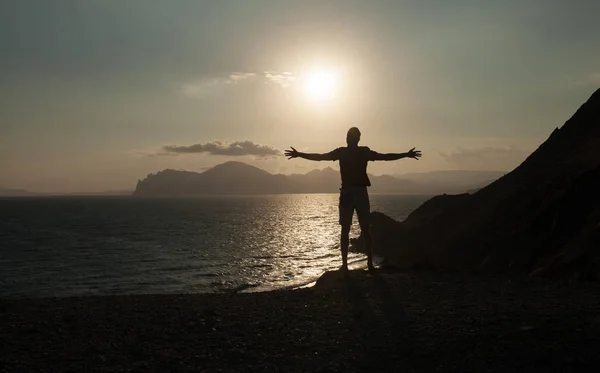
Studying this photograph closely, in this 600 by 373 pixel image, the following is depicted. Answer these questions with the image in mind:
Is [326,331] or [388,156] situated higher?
[388,156]

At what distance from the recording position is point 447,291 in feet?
29.7

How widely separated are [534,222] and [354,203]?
11064 millimetres

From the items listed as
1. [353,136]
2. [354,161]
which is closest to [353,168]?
[354,161]

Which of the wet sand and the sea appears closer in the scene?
the wet sand

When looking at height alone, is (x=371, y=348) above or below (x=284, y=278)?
above

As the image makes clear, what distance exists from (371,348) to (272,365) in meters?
1.30

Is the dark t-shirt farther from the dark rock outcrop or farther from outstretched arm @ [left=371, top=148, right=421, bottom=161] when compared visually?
the dark rock outcrop

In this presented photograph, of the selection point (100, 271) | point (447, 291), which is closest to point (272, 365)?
point (447, 291)

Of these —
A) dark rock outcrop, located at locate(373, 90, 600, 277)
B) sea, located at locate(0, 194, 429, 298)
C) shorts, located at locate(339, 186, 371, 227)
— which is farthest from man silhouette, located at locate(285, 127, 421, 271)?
sea, located at locate(0, 194, 429, 298)

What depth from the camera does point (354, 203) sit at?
35.6ft

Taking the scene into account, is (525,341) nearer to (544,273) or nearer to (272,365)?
(272,365)

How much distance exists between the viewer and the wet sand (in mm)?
5398

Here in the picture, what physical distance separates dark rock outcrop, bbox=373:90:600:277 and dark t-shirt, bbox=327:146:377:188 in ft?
13.6

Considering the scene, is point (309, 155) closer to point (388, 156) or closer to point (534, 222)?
point (388, 156)
